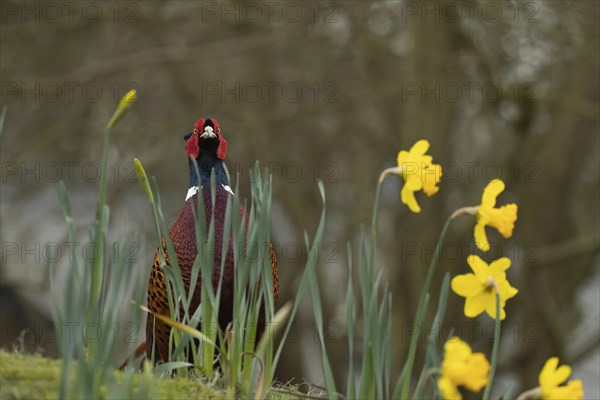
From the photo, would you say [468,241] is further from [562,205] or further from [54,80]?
[54,80]

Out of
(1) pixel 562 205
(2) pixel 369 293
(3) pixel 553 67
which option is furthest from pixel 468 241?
(2) pixel 369 293

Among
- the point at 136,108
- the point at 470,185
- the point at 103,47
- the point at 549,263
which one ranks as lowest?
the point at 549,263

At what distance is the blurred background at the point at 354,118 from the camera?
7305 mm

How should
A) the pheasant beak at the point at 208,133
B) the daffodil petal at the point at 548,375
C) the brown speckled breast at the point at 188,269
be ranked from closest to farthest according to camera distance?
the daffodil petal at the point at 548,375 → the brown speckled breast at the point at 188,269 → the pheasant beak at the point at 208,133

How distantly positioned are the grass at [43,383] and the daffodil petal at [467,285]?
0.62 meters

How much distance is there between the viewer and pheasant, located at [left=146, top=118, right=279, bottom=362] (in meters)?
2.93

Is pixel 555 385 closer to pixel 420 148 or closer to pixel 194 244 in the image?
pixel 420 148

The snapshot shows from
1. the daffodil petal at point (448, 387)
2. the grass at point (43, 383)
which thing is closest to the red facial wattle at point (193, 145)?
the grass at point (43, 383)

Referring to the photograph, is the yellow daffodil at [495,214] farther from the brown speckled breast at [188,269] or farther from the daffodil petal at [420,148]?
the brown speckled breast at [188,269]

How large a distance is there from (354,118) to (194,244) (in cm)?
623

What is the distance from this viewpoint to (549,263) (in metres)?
7.59

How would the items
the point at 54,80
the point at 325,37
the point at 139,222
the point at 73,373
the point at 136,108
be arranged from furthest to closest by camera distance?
the point at 139,222, the point at 136,108, the point at 325,37, the point at 54,80, the point at 73,373

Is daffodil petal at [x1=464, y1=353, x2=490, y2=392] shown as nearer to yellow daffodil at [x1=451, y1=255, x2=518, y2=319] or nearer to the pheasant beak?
yellow daffodil at [x1=451, y1=255, x2=518, y2=319]

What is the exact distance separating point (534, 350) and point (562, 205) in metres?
1.31
